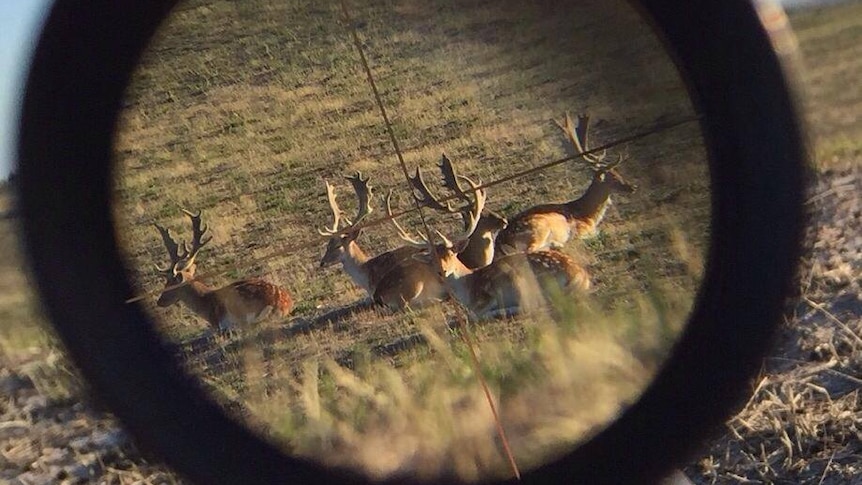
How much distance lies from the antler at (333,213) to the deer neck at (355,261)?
49mm

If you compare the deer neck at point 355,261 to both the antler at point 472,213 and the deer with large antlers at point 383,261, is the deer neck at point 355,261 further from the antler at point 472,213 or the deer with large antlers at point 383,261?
the antler at point 472,213

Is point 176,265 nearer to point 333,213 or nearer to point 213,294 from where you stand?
point 213,294

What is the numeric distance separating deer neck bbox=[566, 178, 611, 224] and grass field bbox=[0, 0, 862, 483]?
0.02 metres

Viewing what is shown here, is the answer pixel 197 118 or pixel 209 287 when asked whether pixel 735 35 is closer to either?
pixel 209 287

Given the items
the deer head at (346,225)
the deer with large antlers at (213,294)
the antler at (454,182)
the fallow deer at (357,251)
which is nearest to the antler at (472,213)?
the antler at (454,182)

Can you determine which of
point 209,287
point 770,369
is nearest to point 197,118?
point 209,287

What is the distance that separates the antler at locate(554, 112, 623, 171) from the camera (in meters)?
1.53

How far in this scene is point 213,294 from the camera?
68.0 inches

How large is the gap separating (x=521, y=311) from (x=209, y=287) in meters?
0.54

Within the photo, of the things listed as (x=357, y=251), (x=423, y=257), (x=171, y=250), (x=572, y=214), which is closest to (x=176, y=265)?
(x=171, y=250)

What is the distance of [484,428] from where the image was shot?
5.32 feet

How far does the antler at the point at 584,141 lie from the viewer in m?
1.53

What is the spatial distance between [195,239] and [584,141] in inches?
29.7

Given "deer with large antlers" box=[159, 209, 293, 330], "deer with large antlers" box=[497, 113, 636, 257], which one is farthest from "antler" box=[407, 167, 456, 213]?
"deer with large antlers" box=[159, 209, 293, 330]
